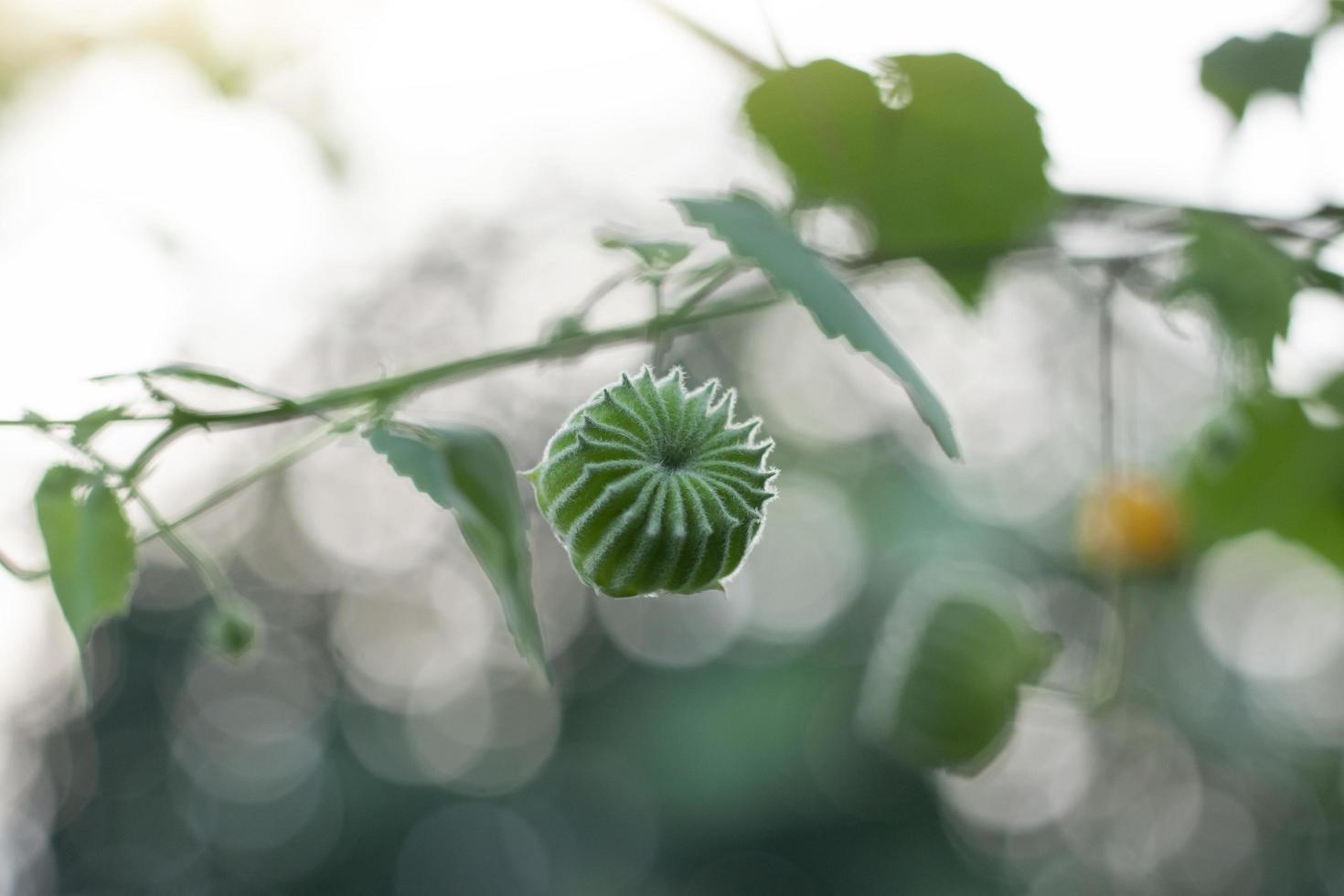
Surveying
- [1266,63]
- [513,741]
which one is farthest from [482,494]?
[513,741]

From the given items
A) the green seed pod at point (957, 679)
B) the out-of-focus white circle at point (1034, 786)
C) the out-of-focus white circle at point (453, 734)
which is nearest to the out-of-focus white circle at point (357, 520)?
the out-of-focus white circle at point (453, 734)

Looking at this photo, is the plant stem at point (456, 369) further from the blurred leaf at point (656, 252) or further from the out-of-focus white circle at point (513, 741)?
the out-of-focus white circle at point (513, 741)

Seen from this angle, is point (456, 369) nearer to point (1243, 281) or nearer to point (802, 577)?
point (1243, 281)

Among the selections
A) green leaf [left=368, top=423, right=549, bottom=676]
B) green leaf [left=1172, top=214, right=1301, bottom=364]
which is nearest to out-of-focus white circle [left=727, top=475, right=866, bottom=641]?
green leaf [left=1172, top=214, right=1301, bottom=364]

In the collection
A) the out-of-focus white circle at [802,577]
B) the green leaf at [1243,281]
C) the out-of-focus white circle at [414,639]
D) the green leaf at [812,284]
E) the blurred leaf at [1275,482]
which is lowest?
the out-of-focus white circle at [414,639]

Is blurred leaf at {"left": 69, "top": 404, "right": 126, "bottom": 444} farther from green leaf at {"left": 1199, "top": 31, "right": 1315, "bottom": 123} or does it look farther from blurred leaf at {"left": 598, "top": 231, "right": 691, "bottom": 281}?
green leaf at {"left": 1199, "top": 31, "right": 1315, "bottom": 123}

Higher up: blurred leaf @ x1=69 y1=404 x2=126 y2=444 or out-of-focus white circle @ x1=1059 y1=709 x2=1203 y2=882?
blurred leaf @ x1=69 y1=404 x2=126 y2=444
